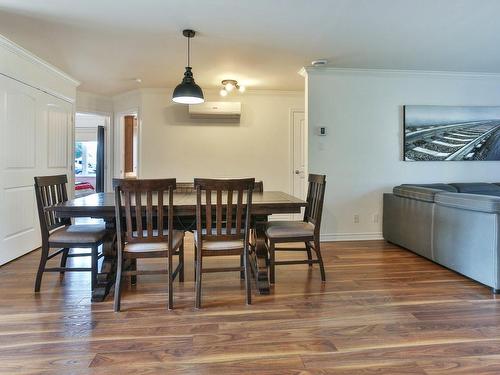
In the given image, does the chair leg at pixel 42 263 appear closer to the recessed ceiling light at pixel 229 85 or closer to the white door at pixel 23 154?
the white door at pixel 23 154

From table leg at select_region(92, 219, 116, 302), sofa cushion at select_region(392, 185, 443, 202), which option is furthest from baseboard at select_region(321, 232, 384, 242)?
table leg at select_region(92, 219, 116, 302)

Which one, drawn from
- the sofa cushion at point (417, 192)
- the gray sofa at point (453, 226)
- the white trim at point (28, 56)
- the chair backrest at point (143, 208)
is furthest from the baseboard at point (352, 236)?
the white trim at point (28, 56)

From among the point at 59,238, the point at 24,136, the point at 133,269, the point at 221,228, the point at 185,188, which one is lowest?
the point at 133,269

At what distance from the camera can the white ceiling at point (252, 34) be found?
263 centimetres

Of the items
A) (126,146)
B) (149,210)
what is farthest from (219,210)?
(126,146)

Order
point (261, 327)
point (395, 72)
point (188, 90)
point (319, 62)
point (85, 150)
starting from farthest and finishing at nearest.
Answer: point (85, 150), point (395, 72), point (319, 62), point (188, 90), point (261, 327)

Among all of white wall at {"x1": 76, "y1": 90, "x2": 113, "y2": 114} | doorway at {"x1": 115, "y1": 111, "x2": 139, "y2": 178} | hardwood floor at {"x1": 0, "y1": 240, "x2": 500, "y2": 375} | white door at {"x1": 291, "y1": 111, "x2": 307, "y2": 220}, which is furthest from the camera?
doorway at {"x1": 115, "y1": 111, "x2": 139, "y2": 178}

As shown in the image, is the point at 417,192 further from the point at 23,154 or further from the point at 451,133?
the point at 23,154

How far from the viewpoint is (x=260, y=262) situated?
2656mm

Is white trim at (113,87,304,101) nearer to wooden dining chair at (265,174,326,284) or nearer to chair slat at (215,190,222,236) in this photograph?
wooden dining chair at (265,174,326,284)

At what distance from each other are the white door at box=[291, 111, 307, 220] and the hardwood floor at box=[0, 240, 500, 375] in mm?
2751

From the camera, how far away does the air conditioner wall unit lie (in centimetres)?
509

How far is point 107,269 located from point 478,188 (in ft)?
14.3

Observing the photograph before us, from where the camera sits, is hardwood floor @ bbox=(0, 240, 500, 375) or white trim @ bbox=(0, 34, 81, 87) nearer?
Result: hardwood floor @ bbox=(0, 240, 500, 375)
